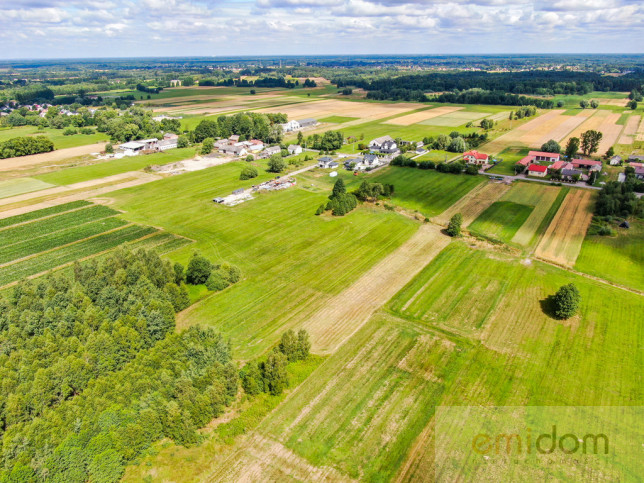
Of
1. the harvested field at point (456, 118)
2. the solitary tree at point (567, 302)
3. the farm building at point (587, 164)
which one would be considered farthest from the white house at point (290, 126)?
the solitary tree at point (567, 302)

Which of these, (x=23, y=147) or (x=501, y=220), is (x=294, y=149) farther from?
(x=23, y=147)

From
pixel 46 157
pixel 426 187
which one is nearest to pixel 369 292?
pixel 426 187

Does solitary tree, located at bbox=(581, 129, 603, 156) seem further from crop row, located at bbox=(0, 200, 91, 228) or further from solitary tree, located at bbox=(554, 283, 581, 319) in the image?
crop row, located at bbox=(0, 200, 91, 228)

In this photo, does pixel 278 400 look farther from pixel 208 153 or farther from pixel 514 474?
pixel 208 153

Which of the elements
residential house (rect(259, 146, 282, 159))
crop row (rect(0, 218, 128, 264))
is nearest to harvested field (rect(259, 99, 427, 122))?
residential house (rect(259, 146, 282, 159))

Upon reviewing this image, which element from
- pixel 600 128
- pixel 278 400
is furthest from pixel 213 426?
pixel 600 128

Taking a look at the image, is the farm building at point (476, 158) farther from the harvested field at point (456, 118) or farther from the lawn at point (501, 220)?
the harvested field at point (456, 118)
